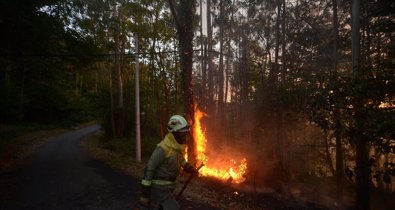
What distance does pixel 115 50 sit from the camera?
22.3m

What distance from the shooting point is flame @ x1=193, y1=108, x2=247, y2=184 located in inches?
500

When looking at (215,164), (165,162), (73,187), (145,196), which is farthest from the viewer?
(215,164)

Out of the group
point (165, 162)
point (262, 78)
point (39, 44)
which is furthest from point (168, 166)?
point (262, 78)

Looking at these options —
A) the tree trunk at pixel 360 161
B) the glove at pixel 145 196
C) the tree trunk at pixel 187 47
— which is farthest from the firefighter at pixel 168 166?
the tree trunk at pixel 187 47

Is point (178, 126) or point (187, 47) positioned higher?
point (187, 47)

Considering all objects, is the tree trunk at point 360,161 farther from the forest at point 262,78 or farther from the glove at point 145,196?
the glove at point 145,196

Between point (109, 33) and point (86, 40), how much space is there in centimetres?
802

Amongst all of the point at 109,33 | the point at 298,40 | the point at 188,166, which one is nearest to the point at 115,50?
the point at 109,33

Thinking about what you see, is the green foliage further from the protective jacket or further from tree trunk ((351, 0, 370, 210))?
tree trunk ((351, 0, 370, 210))

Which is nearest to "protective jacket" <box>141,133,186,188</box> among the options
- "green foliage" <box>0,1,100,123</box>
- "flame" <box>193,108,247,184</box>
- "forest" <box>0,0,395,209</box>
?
"forest" <box>0,0,395,209</box>

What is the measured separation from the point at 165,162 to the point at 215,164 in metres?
10.1

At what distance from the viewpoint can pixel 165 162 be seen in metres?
4.38

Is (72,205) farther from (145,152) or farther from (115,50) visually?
(115,50)

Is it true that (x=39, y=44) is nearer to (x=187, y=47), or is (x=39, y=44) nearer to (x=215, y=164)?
(x=187, y=47)
